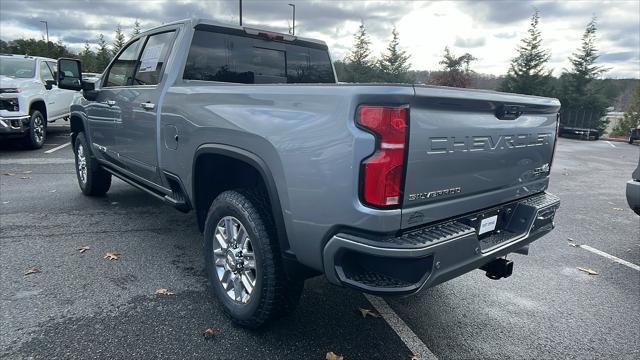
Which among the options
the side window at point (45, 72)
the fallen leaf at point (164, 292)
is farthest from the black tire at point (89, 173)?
the side window at point (45, 72)

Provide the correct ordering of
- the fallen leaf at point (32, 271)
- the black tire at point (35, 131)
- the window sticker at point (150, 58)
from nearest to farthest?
the fallen leaf at point (32, 271) → the window sticker at point (150, 58) → the black tire at point (35, 131)

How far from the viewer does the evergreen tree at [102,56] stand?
43.4 metres

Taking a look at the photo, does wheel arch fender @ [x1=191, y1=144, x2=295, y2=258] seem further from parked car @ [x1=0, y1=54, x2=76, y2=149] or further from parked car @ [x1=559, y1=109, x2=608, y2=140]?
parked car @ [x1=559, y1=109, x2=608, y2=140]

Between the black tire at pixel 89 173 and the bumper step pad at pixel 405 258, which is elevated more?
the bumper step pad at pixel 405 258

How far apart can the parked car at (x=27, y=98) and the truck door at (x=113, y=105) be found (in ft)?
16.2

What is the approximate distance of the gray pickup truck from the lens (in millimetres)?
2051

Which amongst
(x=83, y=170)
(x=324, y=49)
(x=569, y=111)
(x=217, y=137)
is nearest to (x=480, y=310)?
(x=217, y=137)

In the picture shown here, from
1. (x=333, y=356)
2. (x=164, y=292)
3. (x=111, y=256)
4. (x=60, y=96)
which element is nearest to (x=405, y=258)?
(x=333, y=356)

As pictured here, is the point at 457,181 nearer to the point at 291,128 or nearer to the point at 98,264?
the point at 291,128

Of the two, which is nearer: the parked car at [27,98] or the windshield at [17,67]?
the parked car at [27,98]

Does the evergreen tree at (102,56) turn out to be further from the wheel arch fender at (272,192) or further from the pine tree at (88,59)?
the wheel arch fender at (272,192)

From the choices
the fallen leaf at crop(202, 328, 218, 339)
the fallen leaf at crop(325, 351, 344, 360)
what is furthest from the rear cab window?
the fallen leaf at crop(325, 351, 344, 360)

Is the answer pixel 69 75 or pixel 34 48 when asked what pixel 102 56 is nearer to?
pixel 34 48

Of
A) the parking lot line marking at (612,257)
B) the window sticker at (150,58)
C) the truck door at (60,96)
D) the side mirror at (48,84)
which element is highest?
the window sticker at (150,58)
